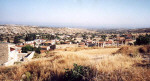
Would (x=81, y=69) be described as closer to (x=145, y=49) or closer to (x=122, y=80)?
(x=122, y=80)

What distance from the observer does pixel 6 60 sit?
12.3 meters

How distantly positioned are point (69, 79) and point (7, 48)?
40.3 feet

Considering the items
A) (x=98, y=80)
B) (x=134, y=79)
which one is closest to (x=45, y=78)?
(x=98, y=80)

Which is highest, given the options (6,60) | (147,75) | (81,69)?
(147,75)

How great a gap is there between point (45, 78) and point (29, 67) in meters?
1.48

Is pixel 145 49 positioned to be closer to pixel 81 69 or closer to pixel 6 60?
pixel 81 69

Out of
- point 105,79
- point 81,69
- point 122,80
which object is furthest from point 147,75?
point 81,69

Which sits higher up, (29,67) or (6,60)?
(29,67)

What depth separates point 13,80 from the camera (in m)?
3.46

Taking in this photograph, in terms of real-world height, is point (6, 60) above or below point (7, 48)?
below

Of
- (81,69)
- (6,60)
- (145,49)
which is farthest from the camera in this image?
(6,60)

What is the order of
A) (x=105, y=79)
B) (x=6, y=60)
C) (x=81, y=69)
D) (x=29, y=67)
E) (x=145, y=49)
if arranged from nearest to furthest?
(x=105, y=79) < (x=81, y=69) < (x=29, y=67) < (x=145, y=49) < (x=6, y=60)

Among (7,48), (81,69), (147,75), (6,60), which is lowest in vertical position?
(6,60)

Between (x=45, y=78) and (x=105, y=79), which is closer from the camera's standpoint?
(x=105, y=79)
